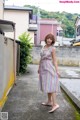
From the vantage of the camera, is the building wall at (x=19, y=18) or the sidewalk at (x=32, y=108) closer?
the sidewalk at (x=32, y=108)

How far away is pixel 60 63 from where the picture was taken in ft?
74.7

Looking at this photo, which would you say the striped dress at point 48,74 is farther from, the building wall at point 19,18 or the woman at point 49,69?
the building wall at point 19,18

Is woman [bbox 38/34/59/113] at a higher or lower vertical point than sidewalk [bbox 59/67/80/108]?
higher

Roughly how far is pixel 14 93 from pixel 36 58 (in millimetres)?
14901

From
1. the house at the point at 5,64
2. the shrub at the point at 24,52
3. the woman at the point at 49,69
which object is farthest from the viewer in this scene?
the shrub at the point at 24,52

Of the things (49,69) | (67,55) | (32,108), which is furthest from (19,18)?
(32,108)

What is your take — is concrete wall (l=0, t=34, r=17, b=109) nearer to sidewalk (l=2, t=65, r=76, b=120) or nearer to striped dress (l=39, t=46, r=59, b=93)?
sidewalk (l=2, t=65, r=76, b=120)

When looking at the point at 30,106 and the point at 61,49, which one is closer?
the point at 30,106

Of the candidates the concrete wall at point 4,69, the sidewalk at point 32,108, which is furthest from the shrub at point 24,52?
the concrete wall at point 4,69

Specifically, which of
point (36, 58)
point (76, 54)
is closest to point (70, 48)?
point (76, 54)

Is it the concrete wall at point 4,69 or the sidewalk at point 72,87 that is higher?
the concrete wall at point 4,69

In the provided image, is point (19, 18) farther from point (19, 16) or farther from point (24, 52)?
point (24, 52)

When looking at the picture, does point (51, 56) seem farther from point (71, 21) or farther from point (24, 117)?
point (71, 21)

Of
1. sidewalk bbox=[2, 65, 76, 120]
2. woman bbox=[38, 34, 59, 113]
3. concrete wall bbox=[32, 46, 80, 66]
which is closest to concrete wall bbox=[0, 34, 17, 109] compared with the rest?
sidewalk bbox=[2, 65, 76, 120]
